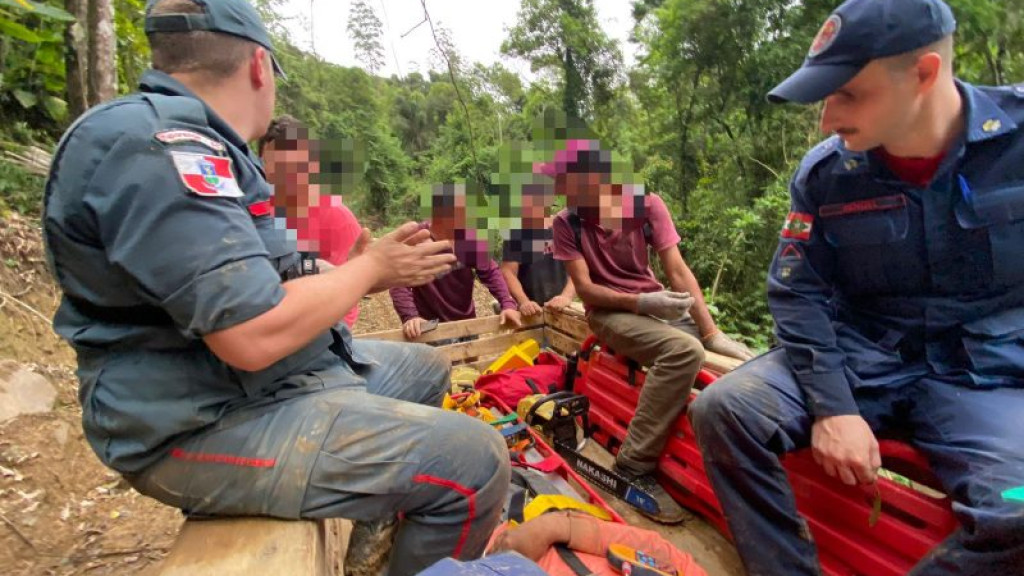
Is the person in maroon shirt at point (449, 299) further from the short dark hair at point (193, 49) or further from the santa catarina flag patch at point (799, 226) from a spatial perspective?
the short dark hair at point (193, 49)

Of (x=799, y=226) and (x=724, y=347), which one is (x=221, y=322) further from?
(x=724, y=347)

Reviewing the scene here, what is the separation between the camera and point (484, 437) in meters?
1.40


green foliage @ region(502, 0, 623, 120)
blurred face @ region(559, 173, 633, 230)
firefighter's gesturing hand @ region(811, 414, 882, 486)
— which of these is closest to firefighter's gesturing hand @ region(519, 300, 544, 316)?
blurred face @ region(559, 173, 633, 230)

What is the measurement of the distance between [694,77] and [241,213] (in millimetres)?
10077

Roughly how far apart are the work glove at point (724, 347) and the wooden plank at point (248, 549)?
222 cm

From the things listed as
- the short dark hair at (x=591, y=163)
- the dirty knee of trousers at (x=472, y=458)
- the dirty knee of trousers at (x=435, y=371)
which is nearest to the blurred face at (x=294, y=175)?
the dirty knee of trousers at (x=435, y=371)

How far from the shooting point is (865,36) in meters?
1.46

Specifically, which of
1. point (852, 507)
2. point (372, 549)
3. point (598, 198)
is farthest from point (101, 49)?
point (852, 507)

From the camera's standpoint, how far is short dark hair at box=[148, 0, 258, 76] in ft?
4.10

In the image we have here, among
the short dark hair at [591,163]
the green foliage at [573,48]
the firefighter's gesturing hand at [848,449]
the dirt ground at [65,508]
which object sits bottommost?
the dirt ground at [65,508]

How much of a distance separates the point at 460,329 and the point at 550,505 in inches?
67.1

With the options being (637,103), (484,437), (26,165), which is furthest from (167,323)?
Answer: (637,103)

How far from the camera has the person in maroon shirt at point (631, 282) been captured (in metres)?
2.47

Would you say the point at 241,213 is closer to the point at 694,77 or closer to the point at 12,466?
the point at 12,466
